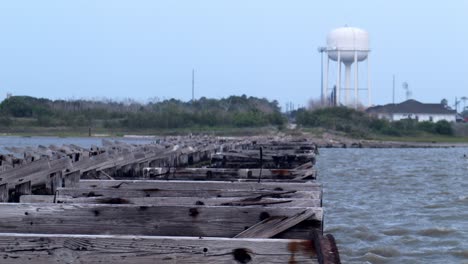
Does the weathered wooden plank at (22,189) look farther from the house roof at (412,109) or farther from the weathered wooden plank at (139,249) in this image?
the house roof at (412,109)

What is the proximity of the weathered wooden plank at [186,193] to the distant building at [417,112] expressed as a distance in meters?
114

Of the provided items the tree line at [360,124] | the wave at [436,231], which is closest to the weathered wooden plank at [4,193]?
the wave at [436,231]

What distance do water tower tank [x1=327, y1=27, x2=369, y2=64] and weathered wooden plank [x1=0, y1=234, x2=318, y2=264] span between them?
107570 mm

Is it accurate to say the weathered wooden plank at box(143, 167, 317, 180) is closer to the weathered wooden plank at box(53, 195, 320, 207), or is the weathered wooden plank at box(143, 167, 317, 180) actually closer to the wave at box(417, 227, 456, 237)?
the weathered wooden plank at box(53, 195, 320, 207)

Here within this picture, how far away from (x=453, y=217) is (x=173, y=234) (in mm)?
14194

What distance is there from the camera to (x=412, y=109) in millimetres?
124875

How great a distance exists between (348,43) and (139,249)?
108 meters

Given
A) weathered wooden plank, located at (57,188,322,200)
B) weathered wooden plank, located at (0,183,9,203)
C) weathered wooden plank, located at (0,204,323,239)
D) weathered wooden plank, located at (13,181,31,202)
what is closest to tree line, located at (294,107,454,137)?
weathered wooden plank, located at (13,181,31,202)

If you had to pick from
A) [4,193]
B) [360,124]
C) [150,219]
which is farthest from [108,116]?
[150,219]

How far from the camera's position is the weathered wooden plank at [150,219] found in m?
5.54

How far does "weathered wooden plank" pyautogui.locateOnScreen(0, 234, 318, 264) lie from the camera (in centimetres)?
461

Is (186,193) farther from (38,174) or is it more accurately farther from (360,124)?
(360,124)

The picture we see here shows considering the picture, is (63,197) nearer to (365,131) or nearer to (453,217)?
(453,217)

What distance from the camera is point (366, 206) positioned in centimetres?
2102
